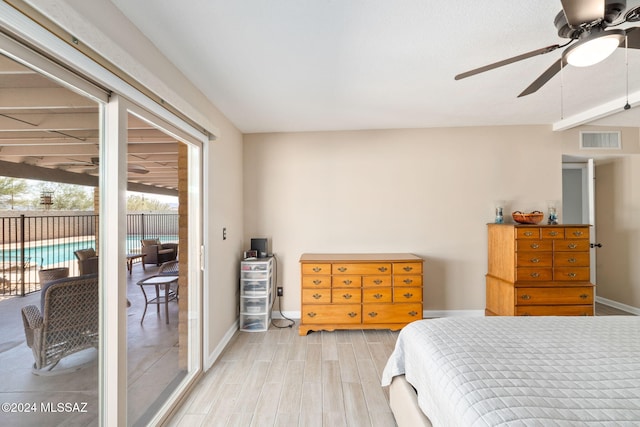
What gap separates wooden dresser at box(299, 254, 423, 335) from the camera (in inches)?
117

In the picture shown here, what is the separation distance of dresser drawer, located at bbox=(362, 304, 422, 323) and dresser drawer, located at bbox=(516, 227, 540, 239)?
1378mm

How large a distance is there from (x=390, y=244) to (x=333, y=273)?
944 millimetres

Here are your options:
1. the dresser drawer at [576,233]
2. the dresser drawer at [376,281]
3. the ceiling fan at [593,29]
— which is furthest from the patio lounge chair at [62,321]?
the dresser drawer at [576,233]

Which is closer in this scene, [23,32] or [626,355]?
[23,32]

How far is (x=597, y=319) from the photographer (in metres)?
1.74

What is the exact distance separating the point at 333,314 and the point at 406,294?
878 mm

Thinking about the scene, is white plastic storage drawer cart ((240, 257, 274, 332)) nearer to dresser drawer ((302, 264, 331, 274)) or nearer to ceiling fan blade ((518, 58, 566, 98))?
dresser drawer ((302, 264, 331, 274))

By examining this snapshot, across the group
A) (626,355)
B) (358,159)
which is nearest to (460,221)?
(358,159)

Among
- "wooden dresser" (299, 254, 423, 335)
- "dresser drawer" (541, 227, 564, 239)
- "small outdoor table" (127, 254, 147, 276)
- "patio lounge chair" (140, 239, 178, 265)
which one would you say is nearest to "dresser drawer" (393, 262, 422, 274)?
"wooden dresser" (299, 254, 423, 335)

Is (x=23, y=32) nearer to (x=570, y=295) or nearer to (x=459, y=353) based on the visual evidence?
(x=459, y=353)

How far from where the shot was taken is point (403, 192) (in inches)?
135

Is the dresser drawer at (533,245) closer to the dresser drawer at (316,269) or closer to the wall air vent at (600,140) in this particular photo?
the wall air vent at (600,140)

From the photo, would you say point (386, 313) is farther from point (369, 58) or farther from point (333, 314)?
point (369, 58)

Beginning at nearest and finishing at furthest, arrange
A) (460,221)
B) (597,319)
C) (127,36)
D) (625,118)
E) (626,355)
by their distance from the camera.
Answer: (626,355) < (127,36) < (597,319) < (625,118) < (460,221)
